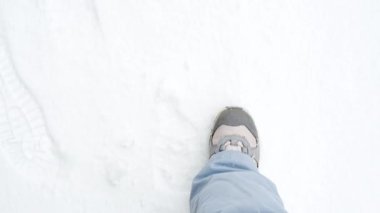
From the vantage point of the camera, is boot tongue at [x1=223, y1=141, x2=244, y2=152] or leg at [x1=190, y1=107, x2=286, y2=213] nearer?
leg at [x1=190, y1=107, x2=286, y2=213]

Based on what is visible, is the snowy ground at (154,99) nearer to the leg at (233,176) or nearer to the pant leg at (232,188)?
the leg at (233,176)

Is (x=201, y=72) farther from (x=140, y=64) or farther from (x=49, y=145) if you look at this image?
(x=49, y=145)

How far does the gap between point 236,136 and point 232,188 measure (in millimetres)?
309

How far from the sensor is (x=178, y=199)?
52.6 inches

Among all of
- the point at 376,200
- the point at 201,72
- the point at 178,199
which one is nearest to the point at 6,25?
the point at 201,72

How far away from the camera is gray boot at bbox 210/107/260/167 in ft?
4.37

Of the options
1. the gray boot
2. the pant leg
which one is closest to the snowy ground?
the gray boot

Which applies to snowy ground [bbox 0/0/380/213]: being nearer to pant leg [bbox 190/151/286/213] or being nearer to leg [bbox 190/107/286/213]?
leg [bbox 190/107/286/213]

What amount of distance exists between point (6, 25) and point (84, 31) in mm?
236

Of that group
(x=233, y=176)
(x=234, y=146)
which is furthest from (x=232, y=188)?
(x=234, y=146)

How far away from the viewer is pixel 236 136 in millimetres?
1368

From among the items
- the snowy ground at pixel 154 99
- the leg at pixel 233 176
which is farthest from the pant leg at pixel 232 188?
the snowy ground at pixel 154 99

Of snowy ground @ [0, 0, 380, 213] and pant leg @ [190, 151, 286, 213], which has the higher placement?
snowy ground @ [0, 0, 380, 213]

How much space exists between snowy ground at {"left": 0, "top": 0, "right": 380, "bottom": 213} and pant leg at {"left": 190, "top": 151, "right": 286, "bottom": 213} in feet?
0.48
